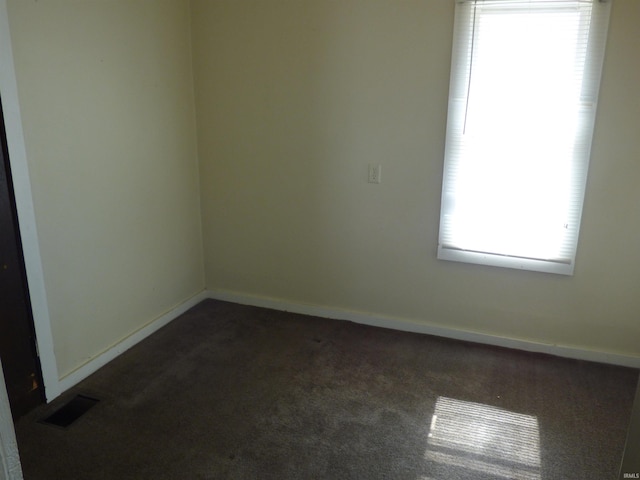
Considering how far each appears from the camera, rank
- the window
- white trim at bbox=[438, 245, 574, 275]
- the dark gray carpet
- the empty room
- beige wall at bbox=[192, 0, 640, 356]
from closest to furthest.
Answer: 1. the dark gray carpet
2. the empty room
3. the window
4. beige wall at bbox=[192, 0, 640, 356]
5. white trim at bbox=[438, 245, 574, 275]

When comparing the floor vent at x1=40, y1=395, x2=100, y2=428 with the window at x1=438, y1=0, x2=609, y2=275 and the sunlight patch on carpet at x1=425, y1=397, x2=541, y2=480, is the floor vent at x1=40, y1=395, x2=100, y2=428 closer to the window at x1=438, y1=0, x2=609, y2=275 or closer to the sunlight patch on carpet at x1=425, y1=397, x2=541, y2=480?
the sunlight patch on carpet at x1=425, y1=397, x2=541, y2=480

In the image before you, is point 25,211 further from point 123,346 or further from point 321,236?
point 321,236

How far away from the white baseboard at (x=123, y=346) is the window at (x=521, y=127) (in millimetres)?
1917

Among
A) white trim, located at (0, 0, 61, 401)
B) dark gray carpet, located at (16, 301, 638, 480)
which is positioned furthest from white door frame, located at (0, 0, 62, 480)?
dark gray carpet, located at (16, 301, 638, 480)

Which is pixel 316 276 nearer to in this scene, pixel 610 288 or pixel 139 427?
pixel 139 427

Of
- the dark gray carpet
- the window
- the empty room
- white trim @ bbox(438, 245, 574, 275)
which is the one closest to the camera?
the dark gray carpet

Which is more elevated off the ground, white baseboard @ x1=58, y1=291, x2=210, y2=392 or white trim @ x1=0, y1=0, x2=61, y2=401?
white trim @ x1=0, y1=0, x2=61, y2=401

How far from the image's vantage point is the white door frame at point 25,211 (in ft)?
6.52

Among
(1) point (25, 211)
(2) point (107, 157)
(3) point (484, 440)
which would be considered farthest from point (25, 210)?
(3) point (484, 440)

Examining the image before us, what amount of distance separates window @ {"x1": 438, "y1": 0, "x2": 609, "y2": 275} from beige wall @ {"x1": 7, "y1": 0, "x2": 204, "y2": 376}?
177 centimetres

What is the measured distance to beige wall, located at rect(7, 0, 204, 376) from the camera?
221 centimetres

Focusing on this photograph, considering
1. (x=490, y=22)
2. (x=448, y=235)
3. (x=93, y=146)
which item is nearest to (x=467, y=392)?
(x=448, y=235)

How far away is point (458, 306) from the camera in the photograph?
3051 millimetres

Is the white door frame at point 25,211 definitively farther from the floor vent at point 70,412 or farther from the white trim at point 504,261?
the white trim at point 504,261
